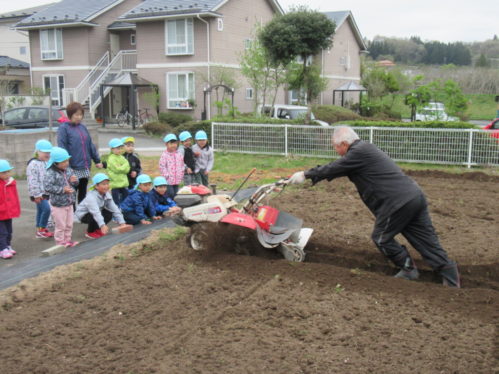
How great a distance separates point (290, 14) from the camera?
66.1ft

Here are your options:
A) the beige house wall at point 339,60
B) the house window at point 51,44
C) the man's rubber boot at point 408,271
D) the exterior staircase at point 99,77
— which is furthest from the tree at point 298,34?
the beige house wall at point 339,60

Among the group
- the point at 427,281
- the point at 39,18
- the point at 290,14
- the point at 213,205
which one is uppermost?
the point at 39,18

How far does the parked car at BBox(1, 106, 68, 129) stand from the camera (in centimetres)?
1934

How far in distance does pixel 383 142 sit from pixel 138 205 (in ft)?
26.9

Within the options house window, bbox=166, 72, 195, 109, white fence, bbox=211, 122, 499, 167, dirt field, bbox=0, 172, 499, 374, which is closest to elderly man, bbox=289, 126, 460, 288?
dirt field, bbox=0, 172, 499, 374

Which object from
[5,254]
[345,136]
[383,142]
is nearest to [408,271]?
[345,136]

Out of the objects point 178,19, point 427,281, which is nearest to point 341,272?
point 427,281

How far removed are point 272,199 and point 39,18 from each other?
1075 inches

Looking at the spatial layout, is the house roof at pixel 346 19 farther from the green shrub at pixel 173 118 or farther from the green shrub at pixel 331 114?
the green shrub at pixel 173 118

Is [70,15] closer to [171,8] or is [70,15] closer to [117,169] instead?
[171,8]

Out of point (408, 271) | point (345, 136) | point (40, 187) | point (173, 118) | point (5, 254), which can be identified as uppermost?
point (173, 118)

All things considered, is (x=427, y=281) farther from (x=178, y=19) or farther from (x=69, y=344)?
(x=178, y=19)

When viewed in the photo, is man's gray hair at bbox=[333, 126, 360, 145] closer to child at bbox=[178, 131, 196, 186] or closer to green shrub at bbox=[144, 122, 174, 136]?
child at bbox=[178, 131, 196, 186]

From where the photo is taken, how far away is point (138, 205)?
25.8 ft
